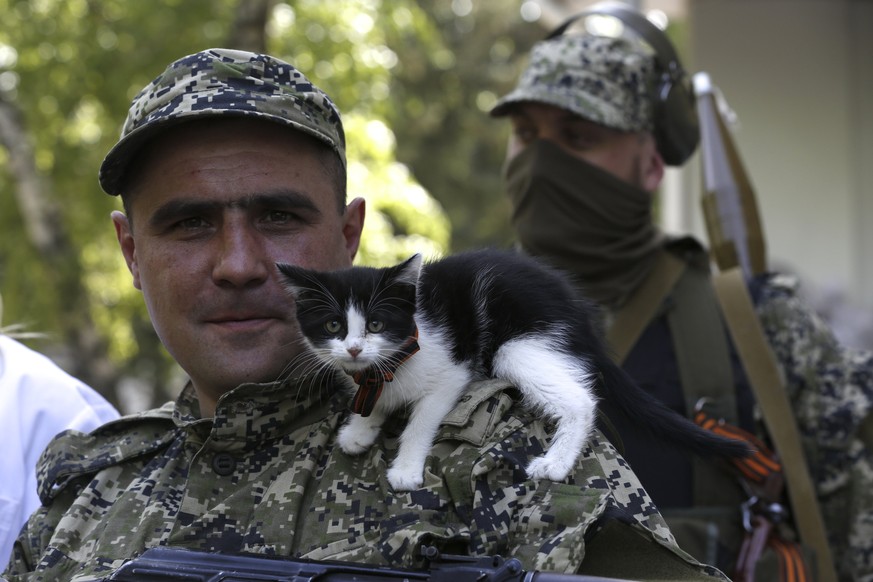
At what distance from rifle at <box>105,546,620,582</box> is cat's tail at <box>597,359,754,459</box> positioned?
2.78ft

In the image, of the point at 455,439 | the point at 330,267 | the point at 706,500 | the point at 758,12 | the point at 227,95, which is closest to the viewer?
the point at 455,439

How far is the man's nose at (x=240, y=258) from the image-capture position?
8.03 feet

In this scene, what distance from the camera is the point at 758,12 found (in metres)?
9.08

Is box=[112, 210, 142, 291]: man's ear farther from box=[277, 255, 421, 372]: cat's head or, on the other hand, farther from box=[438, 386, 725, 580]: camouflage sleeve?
box=[438, 386, 725, 580]: camouflage sleeve

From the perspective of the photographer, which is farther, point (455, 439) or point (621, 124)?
point (621, 124)

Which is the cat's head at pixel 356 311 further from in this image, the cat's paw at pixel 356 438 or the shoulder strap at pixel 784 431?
the shoulder strap at pixel 784 431

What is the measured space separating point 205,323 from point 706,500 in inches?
74.1

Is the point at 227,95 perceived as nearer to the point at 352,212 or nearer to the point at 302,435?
the point at 352,212

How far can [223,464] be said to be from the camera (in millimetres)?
2480

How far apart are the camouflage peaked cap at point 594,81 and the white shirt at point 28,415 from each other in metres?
1.93

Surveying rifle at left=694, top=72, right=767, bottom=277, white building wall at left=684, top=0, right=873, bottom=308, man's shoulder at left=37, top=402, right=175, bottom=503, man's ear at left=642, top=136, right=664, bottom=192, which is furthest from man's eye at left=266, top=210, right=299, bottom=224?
white building wall at left=684, top=0, right=873, bottom=308

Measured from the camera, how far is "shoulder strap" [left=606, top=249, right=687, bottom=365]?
3789mm

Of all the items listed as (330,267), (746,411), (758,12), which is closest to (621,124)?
(746,411)

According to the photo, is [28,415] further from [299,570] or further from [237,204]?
[299,570]
